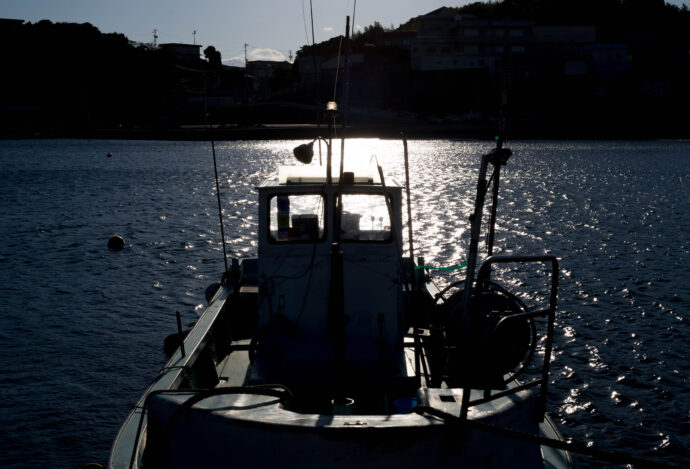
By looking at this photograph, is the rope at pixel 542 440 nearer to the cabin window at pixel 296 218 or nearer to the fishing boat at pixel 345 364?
the fishing boat at pixel 345 364

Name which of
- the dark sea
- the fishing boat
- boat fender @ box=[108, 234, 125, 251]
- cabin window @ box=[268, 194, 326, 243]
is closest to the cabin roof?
the fishing boat

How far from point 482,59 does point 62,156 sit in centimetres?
8047

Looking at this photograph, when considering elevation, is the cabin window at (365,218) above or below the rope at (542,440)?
above

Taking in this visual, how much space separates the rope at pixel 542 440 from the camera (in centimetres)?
520

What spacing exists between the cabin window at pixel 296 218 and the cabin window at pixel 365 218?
0.36 meters

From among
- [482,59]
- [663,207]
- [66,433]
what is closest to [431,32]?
[482,59]

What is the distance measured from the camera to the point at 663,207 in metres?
43.8

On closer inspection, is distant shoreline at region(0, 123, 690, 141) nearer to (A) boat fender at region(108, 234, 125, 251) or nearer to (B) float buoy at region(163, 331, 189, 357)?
(A) boat fender at region(108, 234, 125, 251)

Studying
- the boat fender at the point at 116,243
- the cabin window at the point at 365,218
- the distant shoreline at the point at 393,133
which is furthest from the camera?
the distant shoreline at the point at 393,133

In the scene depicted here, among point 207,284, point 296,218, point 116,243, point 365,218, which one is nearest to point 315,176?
point 296,218

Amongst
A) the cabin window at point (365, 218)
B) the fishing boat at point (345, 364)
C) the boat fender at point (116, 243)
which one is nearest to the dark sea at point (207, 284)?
the boat fender at point (116, 243)

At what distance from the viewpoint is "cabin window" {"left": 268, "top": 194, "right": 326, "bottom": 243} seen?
9656mm

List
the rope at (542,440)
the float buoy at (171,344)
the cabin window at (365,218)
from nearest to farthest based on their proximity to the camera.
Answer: the rope at (542,440), the cabin window at (365,218), the float buoy at (171,344)

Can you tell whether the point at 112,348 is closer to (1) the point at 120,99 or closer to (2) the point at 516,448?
(2) the point at 516,448
